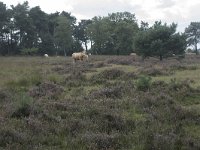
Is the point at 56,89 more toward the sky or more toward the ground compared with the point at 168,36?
more toward the ground

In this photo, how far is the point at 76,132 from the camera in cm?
1018

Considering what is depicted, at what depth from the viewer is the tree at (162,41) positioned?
46.1m

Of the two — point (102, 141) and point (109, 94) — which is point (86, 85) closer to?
point (109, 94)

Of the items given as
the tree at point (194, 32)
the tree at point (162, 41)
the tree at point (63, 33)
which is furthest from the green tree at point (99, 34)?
the tree at point (162, 41)

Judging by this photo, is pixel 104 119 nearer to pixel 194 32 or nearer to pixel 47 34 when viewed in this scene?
pixel 47 34

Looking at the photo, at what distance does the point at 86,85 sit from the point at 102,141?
11345 millimetres

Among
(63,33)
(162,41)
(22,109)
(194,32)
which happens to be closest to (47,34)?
(63,33)

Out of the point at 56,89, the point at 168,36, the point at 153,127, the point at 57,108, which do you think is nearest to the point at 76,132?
the point at 153,127

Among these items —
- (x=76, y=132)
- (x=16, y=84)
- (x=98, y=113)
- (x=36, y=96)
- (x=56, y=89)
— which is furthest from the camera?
(x=16, y=84)

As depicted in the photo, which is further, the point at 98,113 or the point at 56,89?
the point at 56,89

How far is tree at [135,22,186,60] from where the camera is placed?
4612 cm

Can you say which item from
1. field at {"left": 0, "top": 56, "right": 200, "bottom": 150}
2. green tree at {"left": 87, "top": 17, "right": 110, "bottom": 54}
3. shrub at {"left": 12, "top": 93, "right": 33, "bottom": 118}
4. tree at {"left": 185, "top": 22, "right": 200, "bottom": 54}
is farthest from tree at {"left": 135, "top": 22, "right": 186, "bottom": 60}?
tree at {"left": 185, "top": 22, "right": 200, "bottom": 54}

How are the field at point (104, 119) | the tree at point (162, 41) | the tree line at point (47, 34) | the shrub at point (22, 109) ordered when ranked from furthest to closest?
the tree line at point (47, 34) < the tree at point (162, 41) < the shrub at point (22, 109) < the field at point (104, 119)

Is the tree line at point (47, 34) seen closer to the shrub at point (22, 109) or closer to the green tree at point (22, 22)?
the green tree at point (22, 22)
